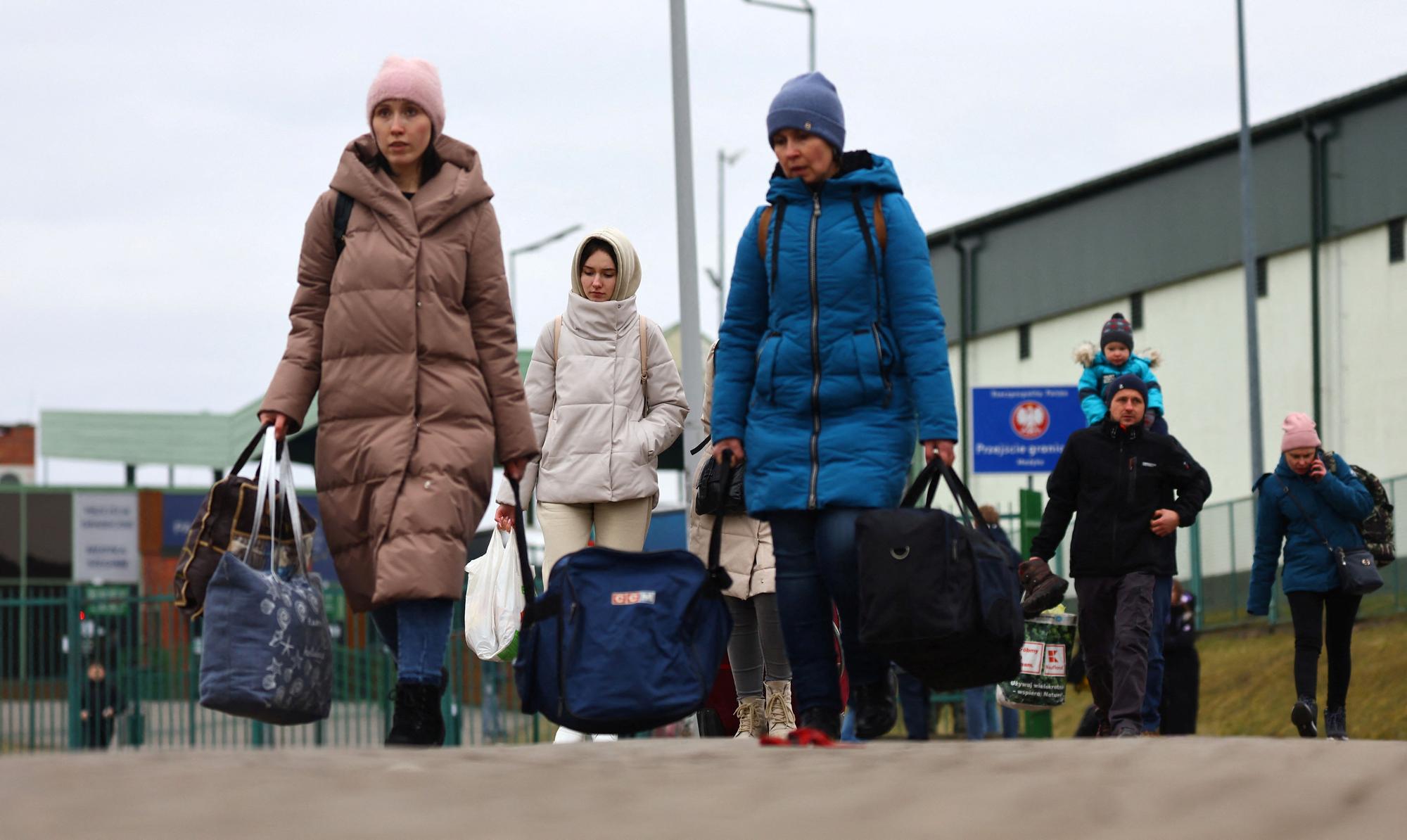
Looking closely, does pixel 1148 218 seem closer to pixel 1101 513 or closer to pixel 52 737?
pixel 52 737

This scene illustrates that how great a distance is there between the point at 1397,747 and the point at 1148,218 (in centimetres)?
4261

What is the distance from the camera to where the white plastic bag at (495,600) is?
948 cm

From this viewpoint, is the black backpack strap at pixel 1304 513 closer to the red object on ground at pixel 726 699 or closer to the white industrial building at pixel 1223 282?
the red object on ground at pixel 726 699

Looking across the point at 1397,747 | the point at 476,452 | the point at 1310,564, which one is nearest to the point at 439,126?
the point at 476,452

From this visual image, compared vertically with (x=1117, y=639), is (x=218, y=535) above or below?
above

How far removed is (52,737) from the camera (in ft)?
71.7

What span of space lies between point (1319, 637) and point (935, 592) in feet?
18.8

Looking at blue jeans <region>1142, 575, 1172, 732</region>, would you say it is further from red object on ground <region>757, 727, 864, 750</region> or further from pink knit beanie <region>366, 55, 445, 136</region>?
pink knit beanie <region>366, 55, 445, 136</region>

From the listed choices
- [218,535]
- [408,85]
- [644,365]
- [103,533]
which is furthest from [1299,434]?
[103,533]

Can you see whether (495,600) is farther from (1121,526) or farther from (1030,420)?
(1030,420)

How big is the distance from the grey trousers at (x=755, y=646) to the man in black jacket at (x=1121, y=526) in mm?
1544

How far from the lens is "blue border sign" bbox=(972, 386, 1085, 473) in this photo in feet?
59.0

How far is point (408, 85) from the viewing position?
7320 mm

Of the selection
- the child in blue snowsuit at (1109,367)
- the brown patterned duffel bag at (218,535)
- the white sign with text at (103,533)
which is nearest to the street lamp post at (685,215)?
the child in blue snowsuit at (1109,367)
